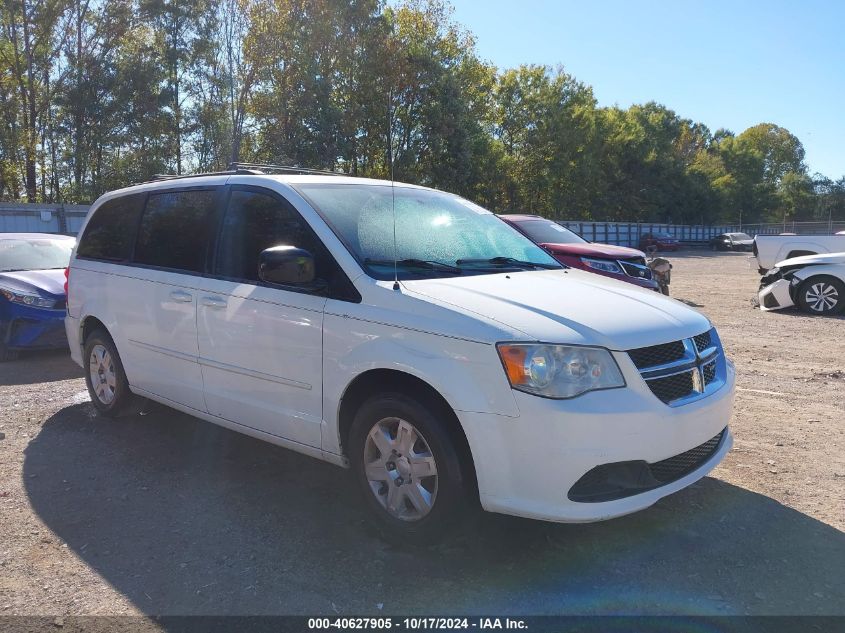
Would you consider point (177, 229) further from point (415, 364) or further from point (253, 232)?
point (415, 364)

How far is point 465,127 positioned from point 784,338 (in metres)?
28.4

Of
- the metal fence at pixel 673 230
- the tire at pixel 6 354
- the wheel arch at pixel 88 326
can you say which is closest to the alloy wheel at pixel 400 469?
the wheel arch at pixel 88 326

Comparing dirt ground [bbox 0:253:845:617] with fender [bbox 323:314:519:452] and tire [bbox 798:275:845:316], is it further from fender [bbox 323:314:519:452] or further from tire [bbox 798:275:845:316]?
tire [bbox 798:275:845:316]

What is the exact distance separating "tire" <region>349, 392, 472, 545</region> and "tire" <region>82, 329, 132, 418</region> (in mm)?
2701

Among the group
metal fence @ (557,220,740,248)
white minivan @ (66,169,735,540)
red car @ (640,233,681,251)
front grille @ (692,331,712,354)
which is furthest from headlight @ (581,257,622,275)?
red car @ (640,233,681,251)

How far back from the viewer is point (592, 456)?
3.02 meters

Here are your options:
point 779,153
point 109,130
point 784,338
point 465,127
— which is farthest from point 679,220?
point 784,338

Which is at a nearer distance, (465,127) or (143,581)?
(143,581)

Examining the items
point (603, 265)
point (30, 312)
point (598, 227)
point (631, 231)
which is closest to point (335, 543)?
point (30, 312)

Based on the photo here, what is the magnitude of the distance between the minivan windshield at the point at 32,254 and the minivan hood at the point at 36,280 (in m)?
0.29

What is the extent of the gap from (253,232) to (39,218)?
61.6ft

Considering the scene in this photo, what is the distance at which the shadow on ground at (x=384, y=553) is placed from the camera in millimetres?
3043

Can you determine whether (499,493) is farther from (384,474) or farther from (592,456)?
(384,474)

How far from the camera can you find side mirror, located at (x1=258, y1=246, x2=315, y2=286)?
12.0ft
